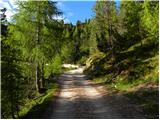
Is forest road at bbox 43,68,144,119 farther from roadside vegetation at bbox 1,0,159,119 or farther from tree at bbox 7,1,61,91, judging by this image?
tree at bbox 7,1,61,91

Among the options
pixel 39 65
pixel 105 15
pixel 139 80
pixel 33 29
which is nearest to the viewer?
pixel 33 29

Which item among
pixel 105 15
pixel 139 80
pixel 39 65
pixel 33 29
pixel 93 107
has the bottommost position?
pixel 93 107

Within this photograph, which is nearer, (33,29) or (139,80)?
(33,29)

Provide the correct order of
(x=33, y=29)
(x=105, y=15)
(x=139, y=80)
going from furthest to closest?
(x=105, y=15)
(x=139, y=80)
(x=33, y=29)

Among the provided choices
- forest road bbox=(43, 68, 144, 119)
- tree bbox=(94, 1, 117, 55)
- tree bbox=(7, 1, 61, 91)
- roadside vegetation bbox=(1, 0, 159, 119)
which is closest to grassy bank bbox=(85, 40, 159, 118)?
roadside vegetation bbox=(1, 0, 159, 119)

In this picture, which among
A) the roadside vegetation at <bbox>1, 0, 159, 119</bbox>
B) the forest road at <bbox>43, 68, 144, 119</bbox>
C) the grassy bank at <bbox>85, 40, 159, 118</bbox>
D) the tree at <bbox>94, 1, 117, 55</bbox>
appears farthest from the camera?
the tree at <bbox>94, 1, 117, 55</bbox>

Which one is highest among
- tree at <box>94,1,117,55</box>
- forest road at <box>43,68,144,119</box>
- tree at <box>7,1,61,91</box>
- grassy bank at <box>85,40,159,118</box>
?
tree at <box>94,1,117,55</box>

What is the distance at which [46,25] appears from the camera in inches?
1508

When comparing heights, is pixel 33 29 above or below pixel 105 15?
below

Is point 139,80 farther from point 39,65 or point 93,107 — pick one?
point 93,107

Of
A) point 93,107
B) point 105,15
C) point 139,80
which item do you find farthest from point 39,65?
point 105,15

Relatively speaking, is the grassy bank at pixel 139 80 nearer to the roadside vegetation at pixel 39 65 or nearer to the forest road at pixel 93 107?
the roadside vegetation at pixel 39 65

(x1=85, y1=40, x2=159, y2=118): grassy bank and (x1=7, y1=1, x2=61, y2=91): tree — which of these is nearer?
(x1=85, y1=40, x2=159, y2=118): grassy bank

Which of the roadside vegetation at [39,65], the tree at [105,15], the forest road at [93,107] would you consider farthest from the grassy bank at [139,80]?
the tree at [105,15]
